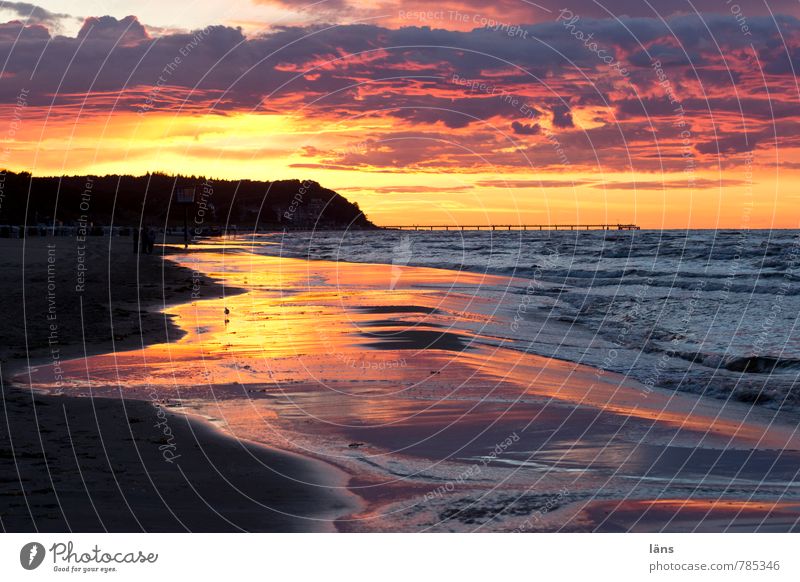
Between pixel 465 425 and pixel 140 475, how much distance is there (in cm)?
449

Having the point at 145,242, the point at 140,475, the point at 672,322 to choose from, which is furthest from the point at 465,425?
the point at 145,242

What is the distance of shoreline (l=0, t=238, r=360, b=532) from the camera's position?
7.80 m

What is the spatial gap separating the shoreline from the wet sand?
0.42m

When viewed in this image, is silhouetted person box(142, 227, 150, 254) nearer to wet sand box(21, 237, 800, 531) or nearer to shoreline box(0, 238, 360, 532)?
wet sand box(21, 237, 800, 531)

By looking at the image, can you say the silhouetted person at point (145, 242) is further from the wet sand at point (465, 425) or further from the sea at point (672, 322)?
the wet sand at point (465, 425)

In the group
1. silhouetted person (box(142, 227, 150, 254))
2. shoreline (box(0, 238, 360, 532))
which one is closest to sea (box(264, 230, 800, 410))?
shoreline (box(0, 238, 360, 532))

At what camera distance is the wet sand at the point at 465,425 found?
852cm

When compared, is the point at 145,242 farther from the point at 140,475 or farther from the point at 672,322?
the point at 140,475

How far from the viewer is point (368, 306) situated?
2986 cm

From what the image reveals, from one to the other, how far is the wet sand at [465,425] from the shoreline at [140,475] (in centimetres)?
42

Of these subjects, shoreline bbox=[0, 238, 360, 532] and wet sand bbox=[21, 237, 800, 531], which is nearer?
shoreline bbox=[0, 238, 360, 532]

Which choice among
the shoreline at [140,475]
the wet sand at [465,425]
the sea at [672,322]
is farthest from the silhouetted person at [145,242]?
the shoreline at [140,475]


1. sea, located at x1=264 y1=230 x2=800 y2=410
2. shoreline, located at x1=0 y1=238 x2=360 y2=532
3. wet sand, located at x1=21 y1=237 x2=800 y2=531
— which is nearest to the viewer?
shoreline, located at x1=0 y1=238 x2=360 y2=532

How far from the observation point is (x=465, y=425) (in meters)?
12.0
